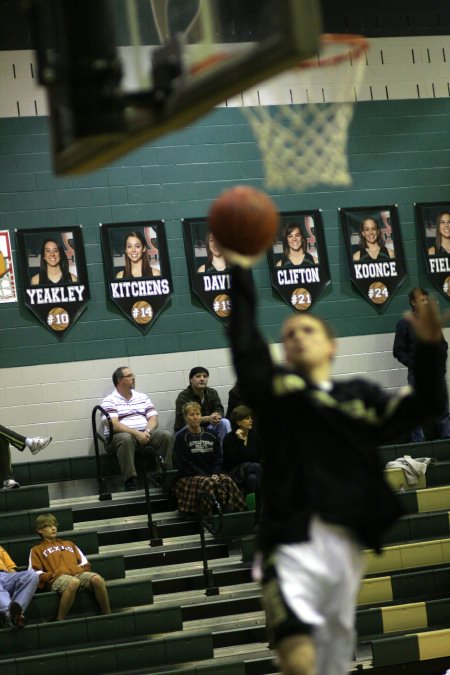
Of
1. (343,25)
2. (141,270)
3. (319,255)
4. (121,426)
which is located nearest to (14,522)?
(121,426)

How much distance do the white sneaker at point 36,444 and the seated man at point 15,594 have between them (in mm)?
2090

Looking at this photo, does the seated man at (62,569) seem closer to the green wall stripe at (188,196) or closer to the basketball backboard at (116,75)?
the green wall stripe at (188,196)

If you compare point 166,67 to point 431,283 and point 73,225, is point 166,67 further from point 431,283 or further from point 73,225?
point 431,283

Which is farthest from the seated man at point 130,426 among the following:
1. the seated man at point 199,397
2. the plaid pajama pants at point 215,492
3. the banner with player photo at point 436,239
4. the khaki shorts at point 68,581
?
the banner with player photo at point 436,239

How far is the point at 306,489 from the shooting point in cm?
412

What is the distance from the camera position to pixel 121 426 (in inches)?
455

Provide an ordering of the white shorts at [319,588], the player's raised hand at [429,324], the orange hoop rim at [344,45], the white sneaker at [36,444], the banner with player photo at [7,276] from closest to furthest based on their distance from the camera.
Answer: the white shorts at [319,588] < the player's raised hand at [429,324] < the orange hoop rim at [344,45] < the white sneaker at [36,444] < the banner with player photo at [7,276]

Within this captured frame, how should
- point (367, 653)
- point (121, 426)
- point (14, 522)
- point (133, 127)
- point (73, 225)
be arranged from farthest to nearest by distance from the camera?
point (73, 225), point (121, 426), point (14, 522), point (367, 653), point (133, 127)

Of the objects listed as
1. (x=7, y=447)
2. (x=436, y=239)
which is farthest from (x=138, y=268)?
(x=436, y=239)

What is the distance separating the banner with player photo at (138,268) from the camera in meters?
A: 12.5

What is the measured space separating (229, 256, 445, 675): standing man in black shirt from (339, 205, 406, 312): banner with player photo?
887 centimetres

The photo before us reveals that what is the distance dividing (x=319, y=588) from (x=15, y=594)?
561cm

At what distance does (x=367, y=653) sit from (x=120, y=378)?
3806 mm

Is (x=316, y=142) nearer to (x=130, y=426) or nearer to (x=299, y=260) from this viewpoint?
(x=130, y=426)
